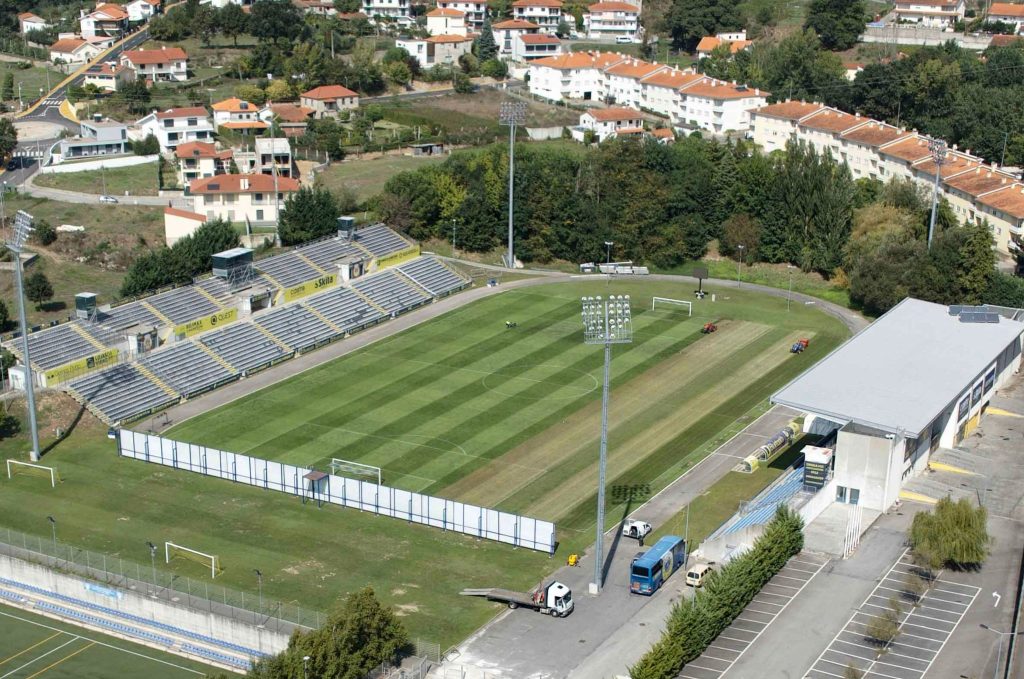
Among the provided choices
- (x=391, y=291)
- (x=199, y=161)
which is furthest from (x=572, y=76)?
(x=391, y=291)

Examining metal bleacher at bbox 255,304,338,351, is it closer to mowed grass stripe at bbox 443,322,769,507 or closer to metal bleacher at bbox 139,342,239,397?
metal bleacher at bbox 139,342,239,397

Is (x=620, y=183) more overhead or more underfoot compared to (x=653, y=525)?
more overhead

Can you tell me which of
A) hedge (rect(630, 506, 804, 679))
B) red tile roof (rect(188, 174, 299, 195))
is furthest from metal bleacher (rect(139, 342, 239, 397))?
hedge (rect(630, 506, 804, 679))

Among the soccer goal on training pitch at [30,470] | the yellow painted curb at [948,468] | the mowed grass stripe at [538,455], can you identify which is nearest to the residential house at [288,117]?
the mowed grass stripe at [538,455]

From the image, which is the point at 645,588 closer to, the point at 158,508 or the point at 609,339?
the point at 609,339

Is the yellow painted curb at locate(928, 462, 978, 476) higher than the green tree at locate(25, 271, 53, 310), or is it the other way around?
the green tree at locate(25, 271, 53, 310)

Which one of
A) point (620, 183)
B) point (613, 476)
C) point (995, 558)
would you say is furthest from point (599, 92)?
point (995, 558)

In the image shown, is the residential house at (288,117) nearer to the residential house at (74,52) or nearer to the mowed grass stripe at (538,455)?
the residential house at (74,52)
